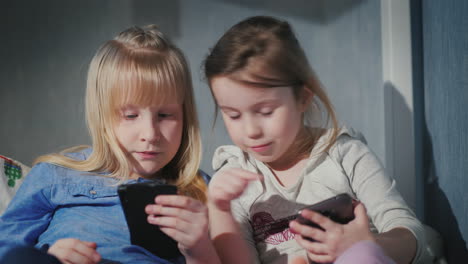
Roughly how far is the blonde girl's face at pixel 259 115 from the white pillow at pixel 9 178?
1.89 ft

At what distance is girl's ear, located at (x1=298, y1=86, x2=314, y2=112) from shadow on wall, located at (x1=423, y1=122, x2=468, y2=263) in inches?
14.4

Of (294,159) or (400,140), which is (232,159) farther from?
(400,140)

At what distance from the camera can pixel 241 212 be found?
116cm

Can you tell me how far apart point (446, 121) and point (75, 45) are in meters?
1.09

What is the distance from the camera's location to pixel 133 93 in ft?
3.73

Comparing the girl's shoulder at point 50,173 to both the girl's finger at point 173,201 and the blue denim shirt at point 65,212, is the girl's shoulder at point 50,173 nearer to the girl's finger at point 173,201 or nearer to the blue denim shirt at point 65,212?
the blue denim shirt at point 65,212

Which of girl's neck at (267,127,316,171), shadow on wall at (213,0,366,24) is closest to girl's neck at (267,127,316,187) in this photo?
girl's neck at (267,127,316,171)

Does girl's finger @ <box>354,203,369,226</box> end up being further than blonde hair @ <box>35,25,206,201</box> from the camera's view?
No

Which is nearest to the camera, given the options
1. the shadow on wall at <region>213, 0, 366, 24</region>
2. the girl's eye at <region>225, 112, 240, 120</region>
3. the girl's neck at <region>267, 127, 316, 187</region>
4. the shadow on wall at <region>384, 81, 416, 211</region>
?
the girl's eye at <region>225, 112, 240, 120</region>

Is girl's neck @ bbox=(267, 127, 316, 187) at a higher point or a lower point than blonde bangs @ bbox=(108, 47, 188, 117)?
lower

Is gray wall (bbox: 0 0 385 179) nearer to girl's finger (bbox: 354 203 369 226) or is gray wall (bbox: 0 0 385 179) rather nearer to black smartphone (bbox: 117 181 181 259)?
black smartphone (bbox: 117 181 181 259)

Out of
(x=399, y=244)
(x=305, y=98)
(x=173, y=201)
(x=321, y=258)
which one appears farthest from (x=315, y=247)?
(x=305, y=98)

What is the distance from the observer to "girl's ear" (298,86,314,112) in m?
1.11

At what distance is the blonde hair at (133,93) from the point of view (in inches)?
45.3
